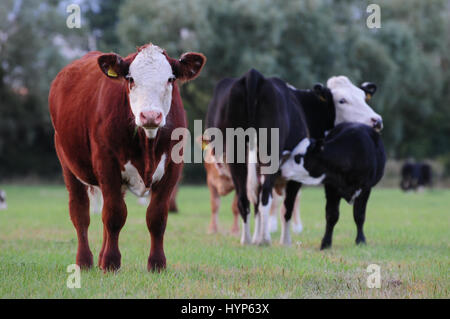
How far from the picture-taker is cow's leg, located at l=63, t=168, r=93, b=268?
19.6 feet

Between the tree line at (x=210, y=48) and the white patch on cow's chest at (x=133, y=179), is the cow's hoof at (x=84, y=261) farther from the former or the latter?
the tree line at (x=210, y=48)

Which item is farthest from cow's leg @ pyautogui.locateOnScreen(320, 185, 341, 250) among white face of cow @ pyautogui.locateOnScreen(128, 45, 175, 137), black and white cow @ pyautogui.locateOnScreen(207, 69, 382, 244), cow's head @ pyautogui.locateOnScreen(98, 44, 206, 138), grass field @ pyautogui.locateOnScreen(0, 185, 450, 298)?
white face of cow @ pyautogui.locateOnScreen(128, 45, 175, 137)

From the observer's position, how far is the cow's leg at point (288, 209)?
336 inches

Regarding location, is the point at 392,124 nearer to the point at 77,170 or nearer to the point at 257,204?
the point at 257,204

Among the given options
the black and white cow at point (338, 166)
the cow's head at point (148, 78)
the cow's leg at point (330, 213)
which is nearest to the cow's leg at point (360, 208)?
the black and white cow at point (338, 166)

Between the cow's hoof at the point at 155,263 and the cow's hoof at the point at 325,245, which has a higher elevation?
the cow's hoof at the point at 155,263

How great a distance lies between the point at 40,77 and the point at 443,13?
94.2ft

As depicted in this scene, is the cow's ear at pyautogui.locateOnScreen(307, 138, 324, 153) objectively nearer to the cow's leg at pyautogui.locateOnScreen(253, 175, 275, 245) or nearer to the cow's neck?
the cow's leg at pyautogui.locateOnScreen(253, 175, 275, 245)

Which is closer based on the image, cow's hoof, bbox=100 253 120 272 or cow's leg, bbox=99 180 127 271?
cow's leg, bbox=99 180 127 271

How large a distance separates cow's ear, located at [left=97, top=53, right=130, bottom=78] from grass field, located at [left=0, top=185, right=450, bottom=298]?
5.92 ft

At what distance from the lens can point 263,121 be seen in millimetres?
8375

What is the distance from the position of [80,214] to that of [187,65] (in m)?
1.89

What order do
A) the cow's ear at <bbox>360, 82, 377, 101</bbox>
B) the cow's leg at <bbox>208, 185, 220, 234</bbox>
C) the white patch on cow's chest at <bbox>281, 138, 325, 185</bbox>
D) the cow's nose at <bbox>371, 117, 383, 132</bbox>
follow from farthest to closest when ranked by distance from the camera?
the cow's leg at <bbox>208, 185, 220, 234</bbox>
the cow's ear at <bbox>360, 82, 377, 101</bbox>
the cow's nose at <bbox>371, 117, 383, 132</bbox>
the white patch on cow's chest at <bbox>281, 138, 325, 185</bbox>

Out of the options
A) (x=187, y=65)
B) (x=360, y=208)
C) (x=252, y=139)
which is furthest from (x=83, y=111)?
(x=360, y=208)
